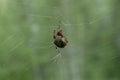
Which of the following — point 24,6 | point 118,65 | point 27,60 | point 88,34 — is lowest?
point 118,65

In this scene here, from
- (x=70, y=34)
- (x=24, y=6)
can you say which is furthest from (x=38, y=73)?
(x=24, y=6)

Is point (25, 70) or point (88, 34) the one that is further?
point (88, 34)

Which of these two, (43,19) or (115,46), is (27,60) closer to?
(43,19)

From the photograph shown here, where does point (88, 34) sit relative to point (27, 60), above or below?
above

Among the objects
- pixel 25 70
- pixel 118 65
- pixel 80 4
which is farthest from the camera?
pixel 80 4

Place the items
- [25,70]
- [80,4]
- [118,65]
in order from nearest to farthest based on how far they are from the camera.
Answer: [118,65] → [25,70] → [80,4]

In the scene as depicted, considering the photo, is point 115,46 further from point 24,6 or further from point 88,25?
point 24,6
